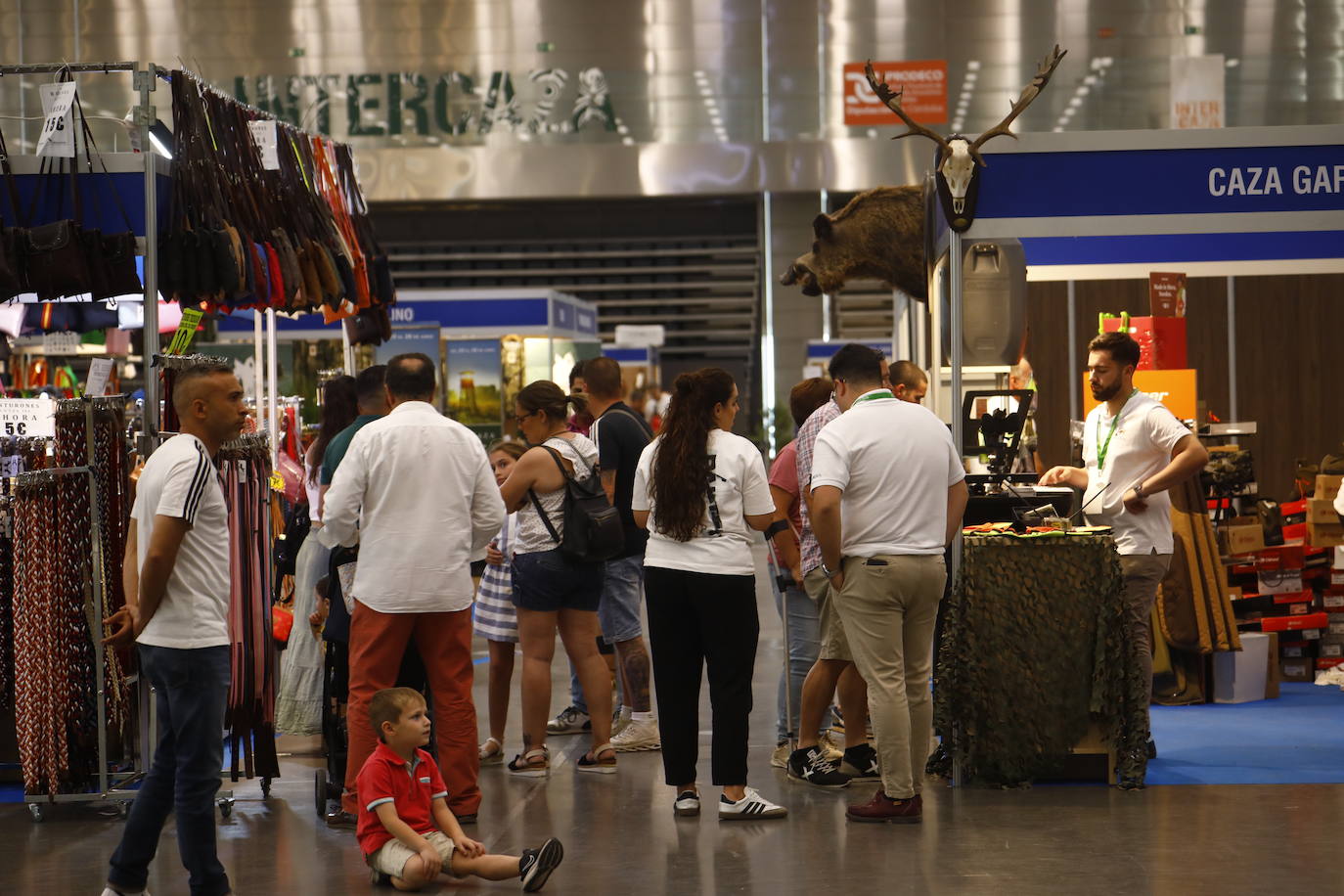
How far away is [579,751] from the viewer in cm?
569

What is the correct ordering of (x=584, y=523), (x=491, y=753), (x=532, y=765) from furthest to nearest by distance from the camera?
(x=491, y=753) → (x=532, y=765) → (x=584, y=523)

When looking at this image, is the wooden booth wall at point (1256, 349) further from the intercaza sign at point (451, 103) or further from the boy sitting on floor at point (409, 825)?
the intercaza sign at point (451, 103)

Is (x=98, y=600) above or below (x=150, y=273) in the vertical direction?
below

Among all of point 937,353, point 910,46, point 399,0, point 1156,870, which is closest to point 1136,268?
point 937,353

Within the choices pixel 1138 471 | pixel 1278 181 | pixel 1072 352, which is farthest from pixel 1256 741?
pixel 1072 352

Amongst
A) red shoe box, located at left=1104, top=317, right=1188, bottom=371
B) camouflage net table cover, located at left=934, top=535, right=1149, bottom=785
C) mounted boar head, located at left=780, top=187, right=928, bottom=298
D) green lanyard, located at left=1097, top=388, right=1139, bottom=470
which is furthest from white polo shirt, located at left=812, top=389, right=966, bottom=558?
red shoe box, located at left=1104, top=317, right=1188, bottom=371

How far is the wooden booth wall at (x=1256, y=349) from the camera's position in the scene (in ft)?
30.4

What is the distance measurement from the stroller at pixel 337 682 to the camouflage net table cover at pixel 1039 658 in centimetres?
170

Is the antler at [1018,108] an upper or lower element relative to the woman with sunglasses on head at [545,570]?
upper

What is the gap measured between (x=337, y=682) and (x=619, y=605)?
1.41m

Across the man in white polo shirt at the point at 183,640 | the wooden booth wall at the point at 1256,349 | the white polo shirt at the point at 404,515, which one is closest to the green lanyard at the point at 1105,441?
the white polo shirt at the point at 404,515

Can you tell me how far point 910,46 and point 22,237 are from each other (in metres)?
18.8

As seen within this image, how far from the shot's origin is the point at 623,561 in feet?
19.5

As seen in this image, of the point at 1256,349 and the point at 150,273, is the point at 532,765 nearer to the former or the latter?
the point at 150,273
